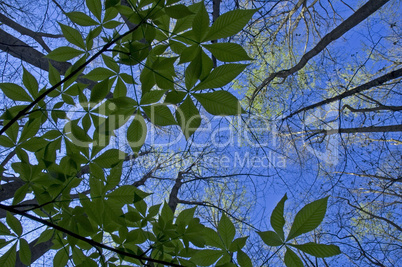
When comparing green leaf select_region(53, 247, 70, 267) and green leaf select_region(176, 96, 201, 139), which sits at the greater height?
green leaf select_region(176, 96, 201, 139)

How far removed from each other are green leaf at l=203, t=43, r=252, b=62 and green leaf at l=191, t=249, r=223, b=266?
778mm

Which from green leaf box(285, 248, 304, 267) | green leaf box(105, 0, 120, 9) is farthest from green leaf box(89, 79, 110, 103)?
green leaf box(285, 248, 304, 267)

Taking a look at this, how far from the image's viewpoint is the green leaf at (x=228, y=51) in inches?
33.3

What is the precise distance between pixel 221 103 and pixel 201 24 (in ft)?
0.88

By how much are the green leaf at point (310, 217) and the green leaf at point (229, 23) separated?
0.65m

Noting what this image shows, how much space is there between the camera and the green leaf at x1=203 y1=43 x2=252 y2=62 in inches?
33.3

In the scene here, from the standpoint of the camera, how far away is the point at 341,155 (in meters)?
4.01

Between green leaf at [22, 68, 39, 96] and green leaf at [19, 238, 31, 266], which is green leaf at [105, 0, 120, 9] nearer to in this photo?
green leaf at [22, 68, 39, 96]

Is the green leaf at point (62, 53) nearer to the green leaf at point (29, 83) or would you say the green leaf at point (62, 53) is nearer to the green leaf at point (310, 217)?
the green leaf at point (29, 83)

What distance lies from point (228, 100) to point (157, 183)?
144 inches

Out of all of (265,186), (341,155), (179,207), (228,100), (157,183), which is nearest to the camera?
(228,100)

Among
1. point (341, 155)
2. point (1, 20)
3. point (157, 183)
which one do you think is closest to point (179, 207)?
point (157, 183)

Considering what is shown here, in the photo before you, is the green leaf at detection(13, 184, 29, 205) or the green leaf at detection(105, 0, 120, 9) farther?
the green leaf at detection(13, 184, 29, 205)

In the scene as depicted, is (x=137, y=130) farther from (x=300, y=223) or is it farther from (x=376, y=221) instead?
(x=376, y=221)
